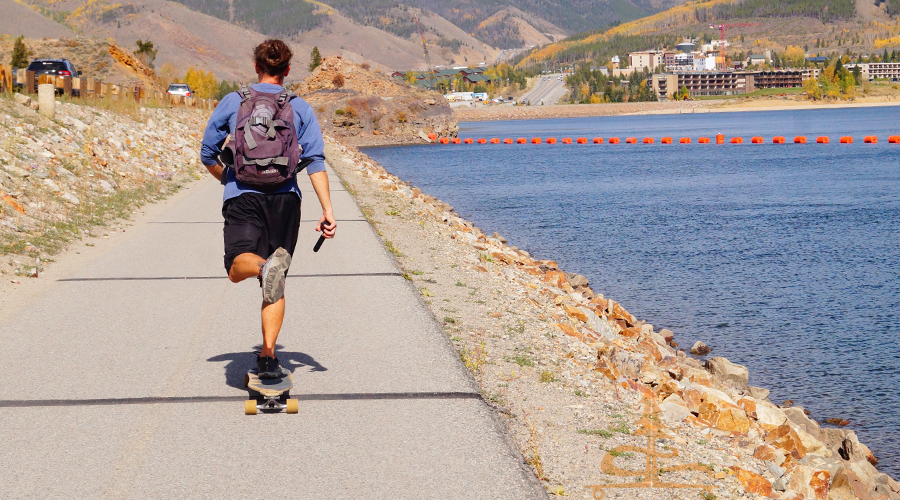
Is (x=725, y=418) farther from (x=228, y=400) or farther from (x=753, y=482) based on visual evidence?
(x=228, y=400)

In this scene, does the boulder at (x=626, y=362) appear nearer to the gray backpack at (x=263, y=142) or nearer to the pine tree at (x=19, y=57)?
the gray backpack at (x=263, y=142)

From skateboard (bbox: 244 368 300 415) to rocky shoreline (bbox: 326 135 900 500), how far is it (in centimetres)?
127

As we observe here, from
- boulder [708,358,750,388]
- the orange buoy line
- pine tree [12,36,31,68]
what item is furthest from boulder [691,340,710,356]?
the orange buoy line

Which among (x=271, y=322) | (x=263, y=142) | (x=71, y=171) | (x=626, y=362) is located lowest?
(x=626, y=362)

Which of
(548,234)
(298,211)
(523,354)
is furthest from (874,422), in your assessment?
(548,234)

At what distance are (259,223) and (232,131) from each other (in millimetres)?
550

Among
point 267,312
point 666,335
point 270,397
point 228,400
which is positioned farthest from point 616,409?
point 666,335

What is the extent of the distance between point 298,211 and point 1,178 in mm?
10831

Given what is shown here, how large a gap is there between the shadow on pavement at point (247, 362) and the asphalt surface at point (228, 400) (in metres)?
0.02

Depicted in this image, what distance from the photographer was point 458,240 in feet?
53.9

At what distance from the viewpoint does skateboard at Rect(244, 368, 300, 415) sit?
550cm

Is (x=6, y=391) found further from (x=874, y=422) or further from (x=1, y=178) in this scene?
(x=1, y=178)

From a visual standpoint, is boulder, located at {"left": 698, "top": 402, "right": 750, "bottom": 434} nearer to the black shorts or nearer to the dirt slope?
the black shorts

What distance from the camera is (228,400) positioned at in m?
5.80
